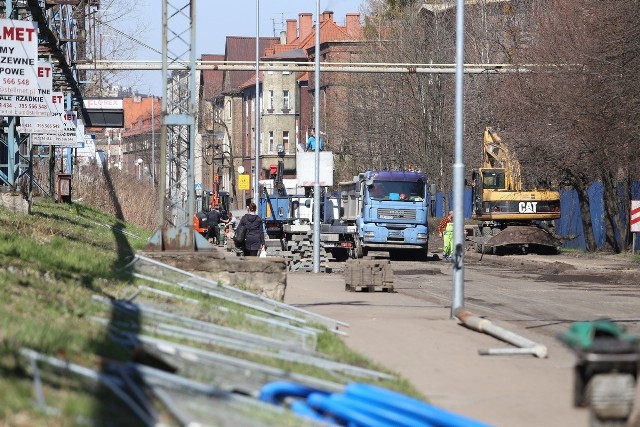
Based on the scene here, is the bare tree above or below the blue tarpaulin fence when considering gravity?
above

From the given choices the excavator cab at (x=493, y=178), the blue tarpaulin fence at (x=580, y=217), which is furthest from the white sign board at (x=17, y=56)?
the excavator cab at (x=493, y=178)

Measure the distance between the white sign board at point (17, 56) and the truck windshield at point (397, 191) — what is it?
2295 cm

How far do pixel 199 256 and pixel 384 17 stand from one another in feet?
194

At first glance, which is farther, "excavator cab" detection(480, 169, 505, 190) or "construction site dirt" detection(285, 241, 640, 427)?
"excavator cab" detection(480, 169, 505, 190)

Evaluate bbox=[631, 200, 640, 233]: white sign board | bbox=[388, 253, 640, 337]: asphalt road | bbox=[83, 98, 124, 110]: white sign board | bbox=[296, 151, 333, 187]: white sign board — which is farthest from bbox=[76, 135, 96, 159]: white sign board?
bbox=[631, 200, 640, 233]: white sign board

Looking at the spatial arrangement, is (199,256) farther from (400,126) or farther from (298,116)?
(298,116)

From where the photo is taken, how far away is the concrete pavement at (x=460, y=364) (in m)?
9.95

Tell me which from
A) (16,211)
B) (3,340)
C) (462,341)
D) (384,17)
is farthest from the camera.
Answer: (384,17)

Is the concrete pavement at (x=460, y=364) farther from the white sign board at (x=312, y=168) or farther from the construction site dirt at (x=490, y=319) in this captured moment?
the white sign board at (x=312, y=168)

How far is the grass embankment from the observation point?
654 centimetres

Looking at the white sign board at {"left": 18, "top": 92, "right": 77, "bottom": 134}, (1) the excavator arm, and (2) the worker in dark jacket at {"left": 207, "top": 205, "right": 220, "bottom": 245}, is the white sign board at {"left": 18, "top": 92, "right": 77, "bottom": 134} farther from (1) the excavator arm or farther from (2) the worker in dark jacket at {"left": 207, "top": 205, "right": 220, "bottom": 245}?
(2) the worker in dark jacket at {"left": 207, "top": 205, "right": 220, "bottom": 245}

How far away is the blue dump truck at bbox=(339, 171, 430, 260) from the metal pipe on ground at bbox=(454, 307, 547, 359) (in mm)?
25827

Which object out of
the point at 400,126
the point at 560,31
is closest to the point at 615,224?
the point at 560,31

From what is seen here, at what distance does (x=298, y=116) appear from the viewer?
120312mm
